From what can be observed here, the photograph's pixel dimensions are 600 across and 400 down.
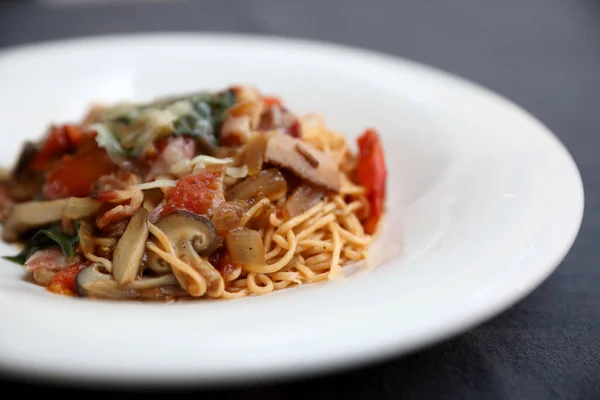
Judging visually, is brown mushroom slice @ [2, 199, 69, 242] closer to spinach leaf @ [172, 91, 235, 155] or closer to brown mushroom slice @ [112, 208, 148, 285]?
brown mushroom slice @ [112, 208, 148, 285]

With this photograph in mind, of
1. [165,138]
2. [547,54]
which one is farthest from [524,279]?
[547,54]

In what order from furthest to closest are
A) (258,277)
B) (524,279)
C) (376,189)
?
(376,189)
(258,277)
(524,279)

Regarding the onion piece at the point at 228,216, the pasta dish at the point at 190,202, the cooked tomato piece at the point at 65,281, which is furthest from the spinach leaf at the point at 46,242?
the onion piece at the point at 228,216

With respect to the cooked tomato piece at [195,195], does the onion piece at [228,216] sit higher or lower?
lower

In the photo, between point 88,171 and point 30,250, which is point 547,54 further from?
point 30,250

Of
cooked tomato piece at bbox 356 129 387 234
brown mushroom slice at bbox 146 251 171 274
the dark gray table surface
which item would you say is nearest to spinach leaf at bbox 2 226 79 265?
brown mushroom slice at bbox 146 251 171 274

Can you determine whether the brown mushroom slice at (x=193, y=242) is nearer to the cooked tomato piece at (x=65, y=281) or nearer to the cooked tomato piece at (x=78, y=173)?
the cooked tomato piece at (x=65, y=281)
